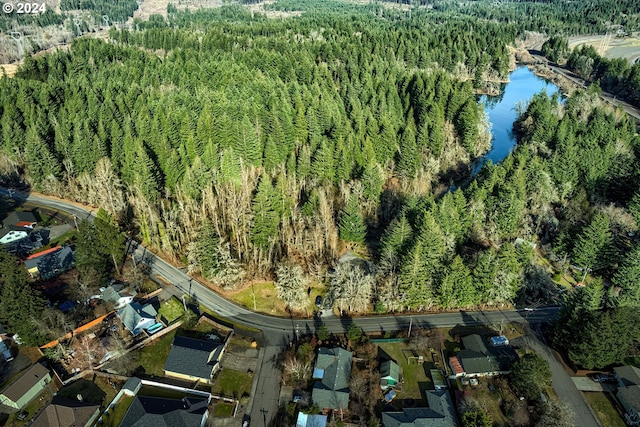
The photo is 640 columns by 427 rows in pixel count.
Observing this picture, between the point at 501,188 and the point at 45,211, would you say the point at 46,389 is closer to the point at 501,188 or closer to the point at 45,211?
the point at 45,211

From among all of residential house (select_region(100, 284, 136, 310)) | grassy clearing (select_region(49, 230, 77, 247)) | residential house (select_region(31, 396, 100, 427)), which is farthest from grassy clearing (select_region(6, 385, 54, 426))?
grassy clearing (select_region(49, 230, 77, 247))

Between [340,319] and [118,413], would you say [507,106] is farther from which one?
[118,413]

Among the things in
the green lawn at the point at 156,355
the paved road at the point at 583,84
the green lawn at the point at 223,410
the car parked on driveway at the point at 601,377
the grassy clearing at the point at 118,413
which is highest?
the paved road at the point at 583,84

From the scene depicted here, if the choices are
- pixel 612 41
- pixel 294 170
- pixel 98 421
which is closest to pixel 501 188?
pixel 294 170

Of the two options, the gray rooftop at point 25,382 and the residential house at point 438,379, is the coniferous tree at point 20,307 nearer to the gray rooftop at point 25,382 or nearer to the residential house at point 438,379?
the gray rooftop at point 25,382

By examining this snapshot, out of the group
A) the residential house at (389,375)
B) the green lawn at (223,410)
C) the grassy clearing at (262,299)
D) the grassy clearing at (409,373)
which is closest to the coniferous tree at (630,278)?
the grassy clearing at (409,373)

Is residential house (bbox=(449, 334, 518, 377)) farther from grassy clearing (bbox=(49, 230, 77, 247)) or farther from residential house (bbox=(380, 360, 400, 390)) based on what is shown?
grassy clearing (bbox=(49, 230, 77, 247))
